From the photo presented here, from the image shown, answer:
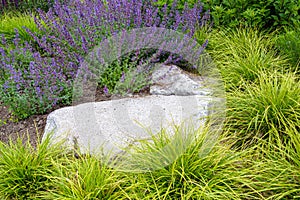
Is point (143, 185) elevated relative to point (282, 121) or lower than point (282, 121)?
lower

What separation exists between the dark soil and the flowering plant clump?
8 cm

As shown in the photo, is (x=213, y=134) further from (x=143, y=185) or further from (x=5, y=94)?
(x=5, y=94)

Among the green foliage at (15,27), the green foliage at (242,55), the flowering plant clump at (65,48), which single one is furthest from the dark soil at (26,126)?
the green foliage at (15,27)

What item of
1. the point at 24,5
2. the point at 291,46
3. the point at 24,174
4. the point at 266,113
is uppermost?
the point at 24,5

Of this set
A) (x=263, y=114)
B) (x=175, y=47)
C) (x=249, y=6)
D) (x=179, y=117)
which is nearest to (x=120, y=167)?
(x=179, y=117)

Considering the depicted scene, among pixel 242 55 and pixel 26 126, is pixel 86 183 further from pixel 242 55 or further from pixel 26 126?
pixel 242 55

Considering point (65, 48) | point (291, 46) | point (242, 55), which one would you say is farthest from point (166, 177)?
point (291, 46)

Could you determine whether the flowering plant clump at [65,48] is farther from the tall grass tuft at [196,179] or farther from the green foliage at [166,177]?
the tall grass tuft at [196,179]

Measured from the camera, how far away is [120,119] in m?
3.05

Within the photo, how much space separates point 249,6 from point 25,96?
2.68 meters

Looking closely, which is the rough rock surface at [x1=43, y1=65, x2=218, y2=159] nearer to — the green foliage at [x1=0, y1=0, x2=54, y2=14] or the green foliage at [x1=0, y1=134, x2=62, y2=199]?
the green foliage at [x1=0, y1=134, x2=62, y2=199]

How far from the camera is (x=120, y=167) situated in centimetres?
257

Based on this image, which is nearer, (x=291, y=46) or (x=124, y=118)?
(x=124, y=118)

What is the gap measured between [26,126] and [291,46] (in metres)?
2.78
